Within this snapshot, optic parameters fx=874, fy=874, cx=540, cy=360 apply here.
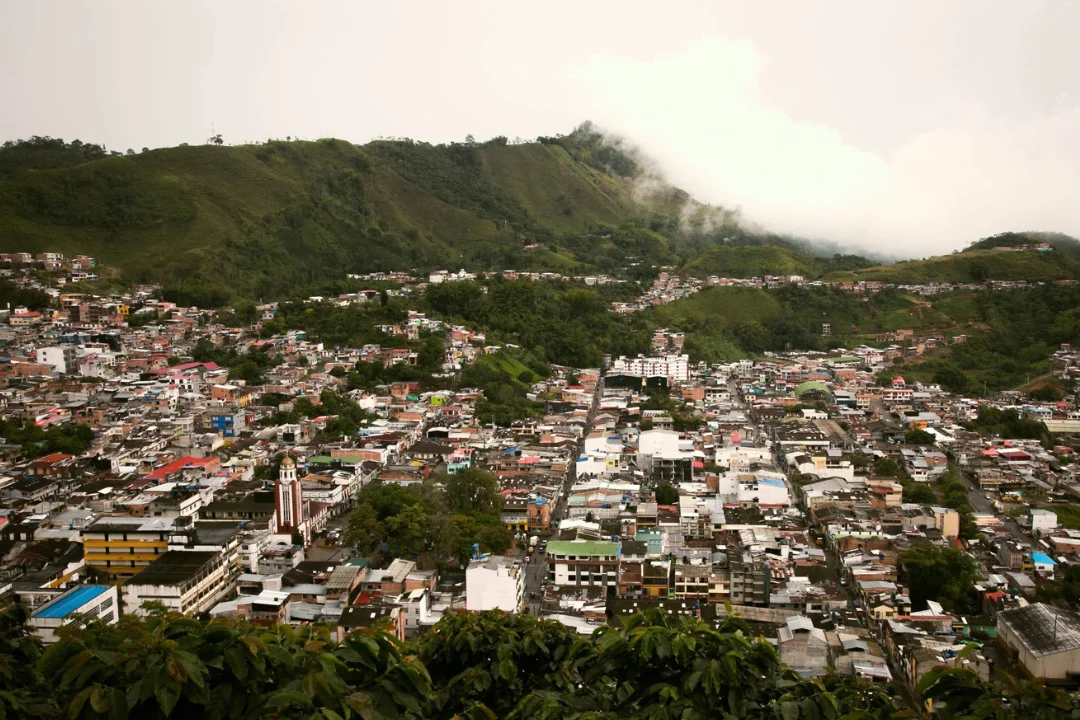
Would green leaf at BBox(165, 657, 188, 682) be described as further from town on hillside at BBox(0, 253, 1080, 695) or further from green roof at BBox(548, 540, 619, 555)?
green roof at BBox(548, 540, 619, 555)

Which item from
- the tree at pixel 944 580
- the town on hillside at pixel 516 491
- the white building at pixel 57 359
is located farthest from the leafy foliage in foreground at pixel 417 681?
the white building at pixel 57 359

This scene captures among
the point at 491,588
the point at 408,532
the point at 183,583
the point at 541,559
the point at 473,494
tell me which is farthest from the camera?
the point at 473,494

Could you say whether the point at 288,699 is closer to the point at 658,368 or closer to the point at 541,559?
the point at 541,559

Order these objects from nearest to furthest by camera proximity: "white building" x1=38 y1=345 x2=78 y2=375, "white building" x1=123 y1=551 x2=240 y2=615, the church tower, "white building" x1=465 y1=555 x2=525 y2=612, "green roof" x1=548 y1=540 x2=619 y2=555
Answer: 1. "white building" x1=123 y1=551 x2=240 y2=615
2. "white building" x1=465 y1=555 x2=525 y2=612
3. "green roof" x1=548 y1=540 x2=619 y2=555
4. the church tower
5. "white building" x1=38 y1=345 x2=78 y2=375

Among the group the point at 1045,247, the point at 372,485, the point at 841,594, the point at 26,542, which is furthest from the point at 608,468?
the point at 1045,247

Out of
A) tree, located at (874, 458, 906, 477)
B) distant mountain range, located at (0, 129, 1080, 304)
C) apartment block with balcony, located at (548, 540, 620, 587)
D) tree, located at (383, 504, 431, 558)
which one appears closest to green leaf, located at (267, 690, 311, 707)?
apartment block with balcony, located at (548, 540, 620, 587)

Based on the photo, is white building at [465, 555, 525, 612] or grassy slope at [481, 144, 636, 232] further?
grassy slope at [481, 144, 636, 232]

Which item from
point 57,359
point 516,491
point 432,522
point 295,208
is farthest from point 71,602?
point 295,208
